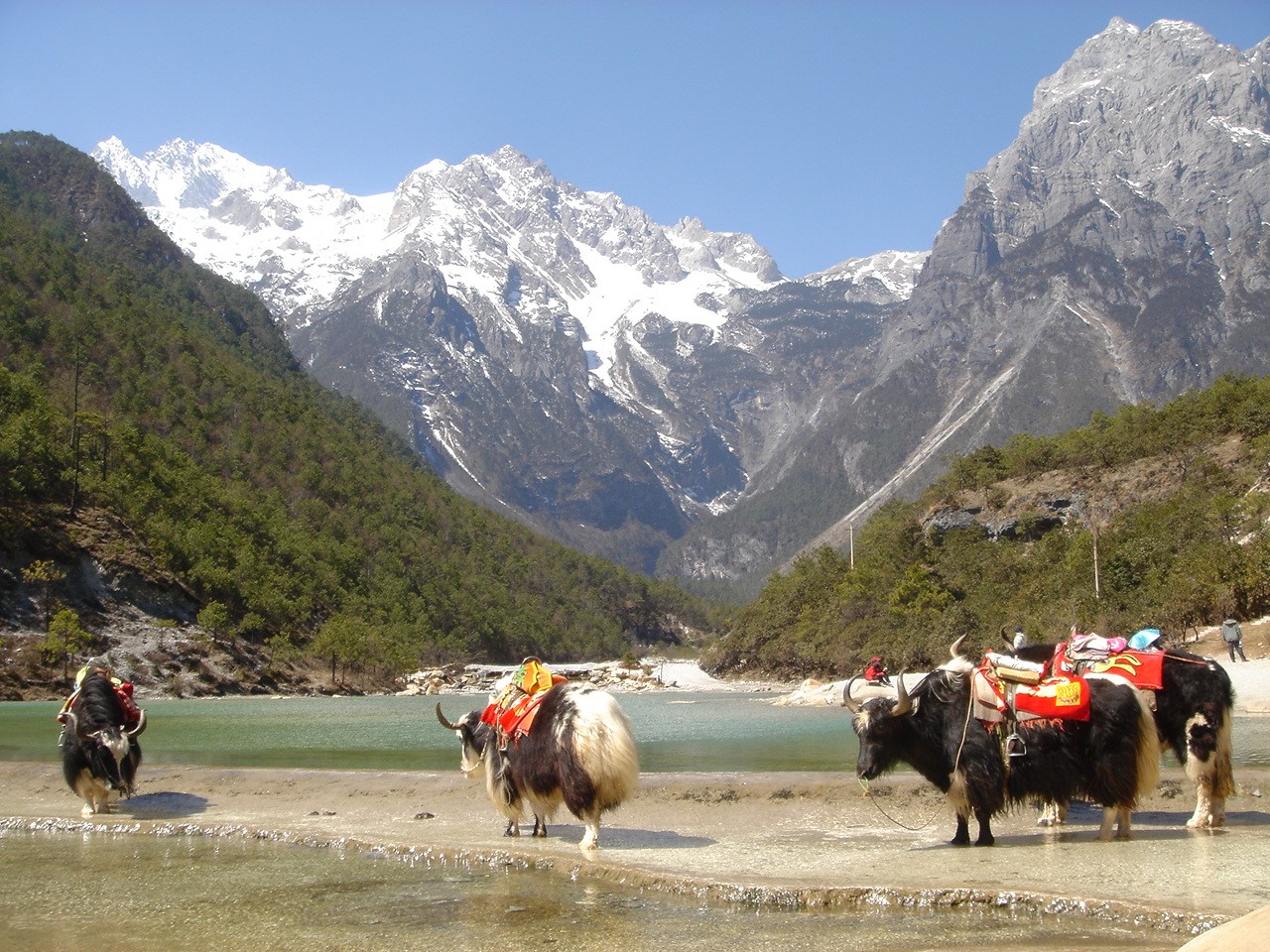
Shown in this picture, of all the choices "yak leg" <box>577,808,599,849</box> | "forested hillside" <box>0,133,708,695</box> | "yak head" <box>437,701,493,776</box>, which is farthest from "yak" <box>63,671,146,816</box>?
"forested hillside" <box>0,133,708,695</box>

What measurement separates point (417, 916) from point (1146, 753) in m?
7.59

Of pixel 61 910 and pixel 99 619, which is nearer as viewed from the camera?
pixel 61 910

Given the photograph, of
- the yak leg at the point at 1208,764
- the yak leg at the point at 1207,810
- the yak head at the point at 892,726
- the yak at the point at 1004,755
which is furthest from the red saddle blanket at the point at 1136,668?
the yak head at the point at 892,726

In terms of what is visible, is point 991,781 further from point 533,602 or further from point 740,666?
point 533,602

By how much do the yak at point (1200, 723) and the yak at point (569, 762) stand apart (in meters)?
6.01

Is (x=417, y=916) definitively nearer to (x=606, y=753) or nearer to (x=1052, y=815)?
(x=606, y=753)

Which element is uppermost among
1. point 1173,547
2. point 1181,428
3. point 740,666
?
point 1181,428

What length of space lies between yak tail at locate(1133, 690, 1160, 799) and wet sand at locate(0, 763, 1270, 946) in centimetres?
58

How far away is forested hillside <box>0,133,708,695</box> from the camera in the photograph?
70125 mm

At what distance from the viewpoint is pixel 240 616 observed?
78.4 meters

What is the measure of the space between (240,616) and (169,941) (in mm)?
73989

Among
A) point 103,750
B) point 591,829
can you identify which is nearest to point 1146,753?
point 591,829

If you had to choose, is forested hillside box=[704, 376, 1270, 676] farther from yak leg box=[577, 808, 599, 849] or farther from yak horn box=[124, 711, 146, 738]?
yak horn box=[124, 711, 146, 738]

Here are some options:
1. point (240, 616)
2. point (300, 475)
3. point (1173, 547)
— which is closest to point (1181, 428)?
point (1173, 547)
